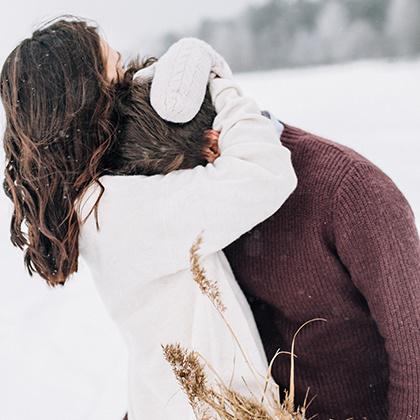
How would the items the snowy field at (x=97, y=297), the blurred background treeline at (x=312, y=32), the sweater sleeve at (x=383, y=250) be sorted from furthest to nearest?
the blurred background treeline at (x=312, y=32) → the snowy field at (x=97, y=297) → the sweater sleeve at (x=383, y=250)

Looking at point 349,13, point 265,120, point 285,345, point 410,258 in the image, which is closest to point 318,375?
point 285,345

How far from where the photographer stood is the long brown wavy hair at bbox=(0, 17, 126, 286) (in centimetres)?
97

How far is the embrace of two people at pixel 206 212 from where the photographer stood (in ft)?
3.00

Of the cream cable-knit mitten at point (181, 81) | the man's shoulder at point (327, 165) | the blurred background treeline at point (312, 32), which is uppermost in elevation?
the cream cable-knit mitten at point (181, 81)

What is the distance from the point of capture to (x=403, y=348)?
944mm

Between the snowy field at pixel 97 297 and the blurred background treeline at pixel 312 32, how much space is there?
0.77 ft

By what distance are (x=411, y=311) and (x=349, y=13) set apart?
4439 mm

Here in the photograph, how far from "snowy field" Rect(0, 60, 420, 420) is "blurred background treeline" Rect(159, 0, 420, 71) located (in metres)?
0.24

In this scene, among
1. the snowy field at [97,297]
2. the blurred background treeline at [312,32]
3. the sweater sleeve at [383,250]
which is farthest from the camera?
the blurred background treeline at [312,32]

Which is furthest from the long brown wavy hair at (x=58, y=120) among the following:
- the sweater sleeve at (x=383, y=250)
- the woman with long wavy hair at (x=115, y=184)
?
the sweater sleeve at (x=383, y=250)

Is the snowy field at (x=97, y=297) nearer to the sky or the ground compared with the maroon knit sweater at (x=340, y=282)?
nearer to the ground

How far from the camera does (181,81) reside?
0.93 meters

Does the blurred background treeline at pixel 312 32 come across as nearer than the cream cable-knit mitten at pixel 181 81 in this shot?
No

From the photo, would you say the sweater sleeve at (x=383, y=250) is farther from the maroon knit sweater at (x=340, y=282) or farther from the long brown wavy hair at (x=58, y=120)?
the long brown wavy hair at (x=58, y=120)
